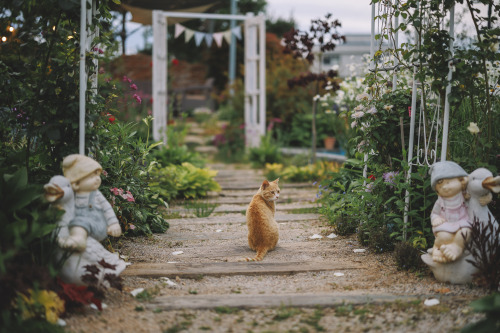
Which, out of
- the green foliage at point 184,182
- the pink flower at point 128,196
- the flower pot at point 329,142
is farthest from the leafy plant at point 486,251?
the flower pot at point 329,142

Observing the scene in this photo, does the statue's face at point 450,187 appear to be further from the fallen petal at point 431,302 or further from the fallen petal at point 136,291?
the fallen petal at point 136,291

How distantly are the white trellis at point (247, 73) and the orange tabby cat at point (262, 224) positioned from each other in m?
4.67

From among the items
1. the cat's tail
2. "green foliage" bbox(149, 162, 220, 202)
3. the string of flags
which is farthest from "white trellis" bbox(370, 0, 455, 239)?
the string of flags

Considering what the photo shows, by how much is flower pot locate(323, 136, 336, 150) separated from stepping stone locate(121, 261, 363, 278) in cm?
701

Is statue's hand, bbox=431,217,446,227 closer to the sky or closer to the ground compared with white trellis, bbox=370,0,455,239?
closer to the ground

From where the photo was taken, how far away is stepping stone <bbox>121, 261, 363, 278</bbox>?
3.30 m

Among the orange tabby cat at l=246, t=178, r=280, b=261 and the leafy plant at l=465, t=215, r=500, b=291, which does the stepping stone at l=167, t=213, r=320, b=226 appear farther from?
the leafy plant at l=465, t=215, r=500, b=291

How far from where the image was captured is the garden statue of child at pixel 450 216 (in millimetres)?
2910

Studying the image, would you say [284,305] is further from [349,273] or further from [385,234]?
[385,234]

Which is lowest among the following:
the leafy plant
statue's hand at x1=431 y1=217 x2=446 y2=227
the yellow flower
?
the yellow flower

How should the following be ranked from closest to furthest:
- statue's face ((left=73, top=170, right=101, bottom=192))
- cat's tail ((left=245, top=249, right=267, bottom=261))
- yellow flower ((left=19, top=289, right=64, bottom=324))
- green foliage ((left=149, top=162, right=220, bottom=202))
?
yellow flower ((left=19, top=289, right=64, bottom=324))
statue's face ((left=73, top=170, right=101, bottom=192))
cat's tail ((left=245, top=249, right=267, bottom=261))
green foliage ((left=149, top=162, right=220, bottom=202))

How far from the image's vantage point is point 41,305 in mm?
2379

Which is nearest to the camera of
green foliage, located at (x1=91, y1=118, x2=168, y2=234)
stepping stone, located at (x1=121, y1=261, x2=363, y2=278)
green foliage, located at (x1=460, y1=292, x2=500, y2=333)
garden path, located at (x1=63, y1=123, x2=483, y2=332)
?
green foliage, located at (x1=460, y1=292, x2=500, y2=333)

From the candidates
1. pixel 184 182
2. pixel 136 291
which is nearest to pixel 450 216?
pixel 136 291
